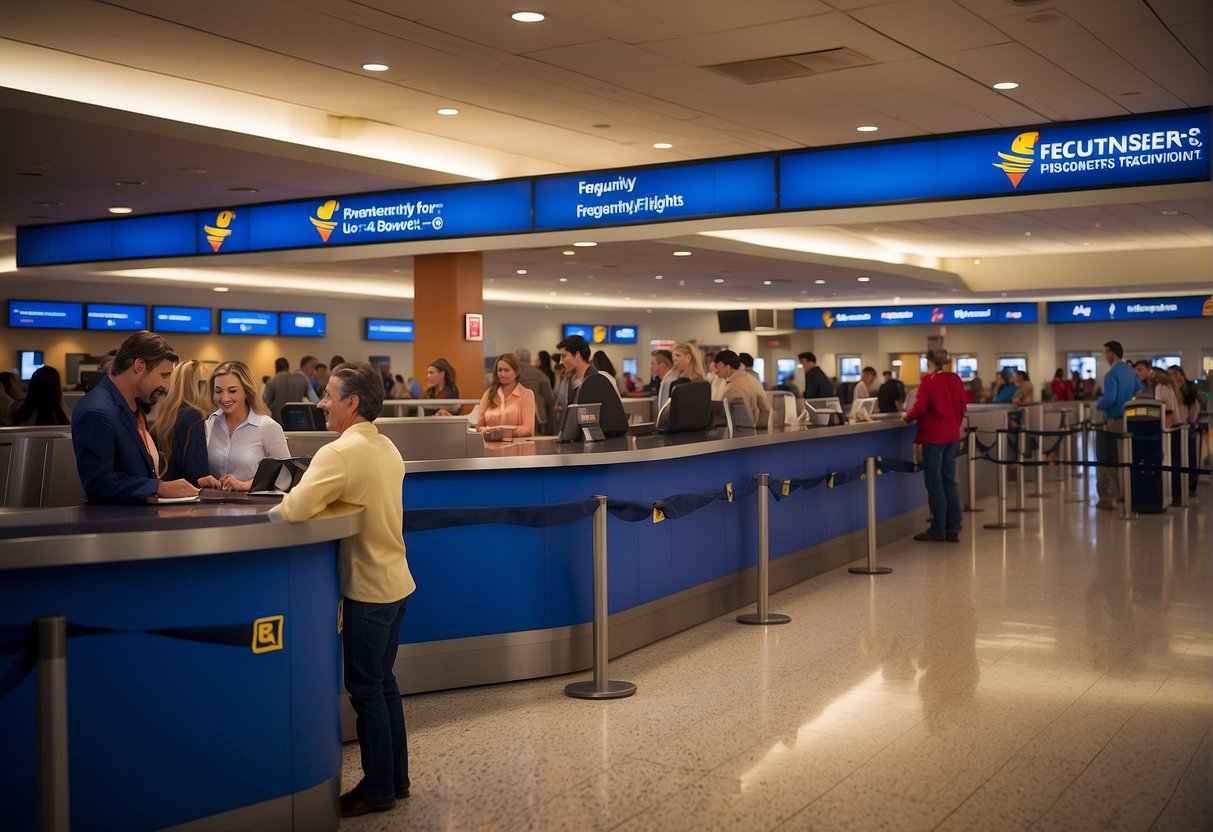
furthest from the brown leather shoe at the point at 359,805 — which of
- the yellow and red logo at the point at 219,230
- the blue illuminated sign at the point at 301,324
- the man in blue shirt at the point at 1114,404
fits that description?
the blue illuminated sign at the point at 301,324

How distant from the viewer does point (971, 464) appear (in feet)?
40.9

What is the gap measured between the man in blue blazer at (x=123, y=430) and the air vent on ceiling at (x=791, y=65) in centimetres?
396

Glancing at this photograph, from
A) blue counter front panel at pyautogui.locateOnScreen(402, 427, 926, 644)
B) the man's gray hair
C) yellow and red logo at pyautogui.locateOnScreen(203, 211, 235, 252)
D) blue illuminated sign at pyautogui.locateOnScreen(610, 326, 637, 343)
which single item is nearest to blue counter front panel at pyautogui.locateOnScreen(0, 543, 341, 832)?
the man's gray hair

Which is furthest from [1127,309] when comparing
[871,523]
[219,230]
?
[219,230]

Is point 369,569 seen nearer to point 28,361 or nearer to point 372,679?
point 372,679

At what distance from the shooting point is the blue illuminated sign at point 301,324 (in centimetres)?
2070

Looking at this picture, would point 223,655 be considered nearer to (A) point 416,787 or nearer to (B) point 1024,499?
(A) point 416,787

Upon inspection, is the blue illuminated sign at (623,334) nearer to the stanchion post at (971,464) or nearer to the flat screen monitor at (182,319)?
the flat screen monitor at (182,319)

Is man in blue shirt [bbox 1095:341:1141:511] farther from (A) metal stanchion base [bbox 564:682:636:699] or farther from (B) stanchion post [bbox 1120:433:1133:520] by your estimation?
(A) metal stanchion base [bbox 564:682:636:699]

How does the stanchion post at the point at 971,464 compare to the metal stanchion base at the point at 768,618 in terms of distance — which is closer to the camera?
the metal stanchion base at the point at 768,618

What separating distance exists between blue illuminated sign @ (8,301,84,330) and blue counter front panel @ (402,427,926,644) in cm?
1301

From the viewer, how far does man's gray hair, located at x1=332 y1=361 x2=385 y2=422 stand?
148 inches

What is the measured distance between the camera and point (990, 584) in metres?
7.86

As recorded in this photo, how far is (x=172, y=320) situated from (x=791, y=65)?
47.1ft
